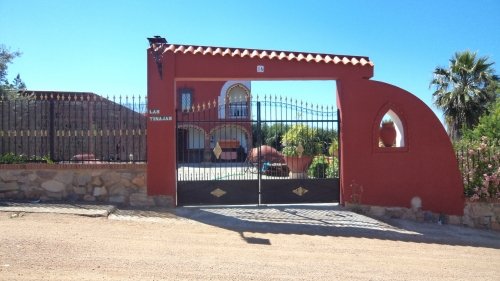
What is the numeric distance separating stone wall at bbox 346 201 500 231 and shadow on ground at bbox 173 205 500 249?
0.20 m

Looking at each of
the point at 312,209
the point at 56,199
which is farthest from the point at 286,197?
the point at 56,199

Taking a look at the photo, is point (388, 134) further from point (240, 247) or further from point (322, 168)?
point (240, 247)

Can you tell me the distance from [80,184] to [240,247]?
4325mm

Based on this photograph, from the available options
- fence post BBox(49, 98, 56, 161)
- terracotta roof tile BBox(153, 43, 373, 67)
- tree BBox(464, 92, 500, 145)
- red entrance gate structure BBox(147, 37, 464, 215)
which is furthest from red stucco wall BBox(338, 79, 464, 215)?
fence post BBox(49, 98, 56, 161)

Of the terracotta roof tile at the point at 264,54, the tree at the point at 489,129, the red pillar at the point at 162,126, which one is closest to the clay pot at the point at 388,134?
the terracotta roof tile at the point at 264,54

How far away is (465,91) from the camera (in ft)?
72.1

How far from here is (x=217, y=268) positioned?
5.49m

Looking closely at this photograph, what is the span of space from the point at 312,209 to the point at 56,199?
5.45 m

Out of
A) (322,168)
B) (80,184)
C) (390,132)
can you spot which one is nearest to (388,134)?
(390,132)

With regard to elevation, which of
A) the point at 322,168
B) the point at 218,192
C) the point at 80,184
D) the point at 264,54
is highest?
the point at 264,54

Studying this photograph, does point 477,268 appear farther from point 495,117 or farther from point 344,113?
point 495,117

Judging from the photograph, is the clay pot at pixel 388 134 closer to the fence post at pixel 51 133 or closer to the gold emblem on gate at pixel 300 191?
the gold emblem on gate at pixel 300 191

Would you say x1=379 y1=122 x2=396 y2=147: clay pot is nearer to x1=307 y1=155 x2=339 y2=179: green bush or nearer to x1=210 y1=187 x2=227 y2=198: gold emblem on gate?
x1=307 y1=155 x2=339 y2=179: green bush

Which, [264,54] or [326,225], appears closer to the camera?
[326,225]
